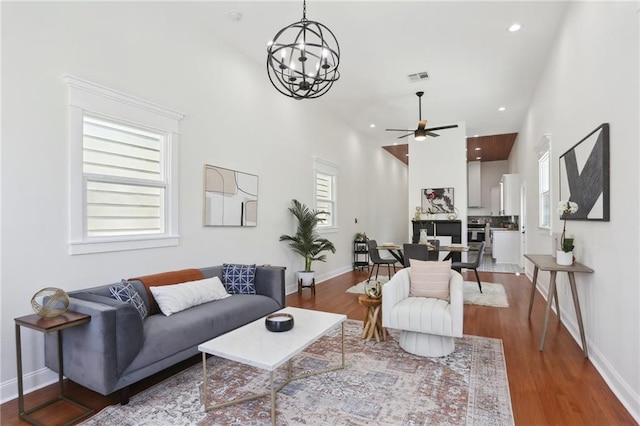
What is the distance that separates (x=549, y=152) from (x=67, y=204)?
570cm

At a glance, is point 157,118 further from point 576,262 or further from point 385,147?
point 385,147

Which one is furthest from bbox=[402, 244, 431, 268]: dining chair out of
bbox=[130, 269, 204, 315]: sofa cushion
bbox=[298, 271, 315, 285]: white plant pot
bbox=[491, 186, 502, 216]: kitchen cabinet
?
bbox=[491, 186, 502, 216]: kitchen cabinet

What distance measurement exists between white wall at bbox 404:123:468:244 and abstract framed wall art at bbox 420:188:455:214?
9cm

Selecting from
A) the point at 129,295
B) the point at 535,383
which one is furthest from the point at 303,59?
the point at 535,383

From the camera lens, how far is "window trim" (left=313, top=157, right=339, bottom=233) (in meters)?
6.56

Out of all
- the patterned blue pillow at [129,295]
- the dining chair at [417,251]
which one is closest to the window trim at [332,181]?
the dining chair at [417,251]

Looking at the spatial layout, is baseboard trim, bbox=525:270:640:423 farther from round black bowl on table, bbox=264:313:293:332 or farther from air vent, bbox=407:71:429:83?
air vent, bbox=407:71:429:83

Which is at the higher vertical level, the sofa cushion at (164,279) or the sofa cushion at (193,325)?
the sofa cushion at (164,279)

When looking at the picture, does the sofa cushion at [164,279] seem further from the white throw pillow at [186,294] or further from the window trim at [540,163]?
the window trim at [540,163]

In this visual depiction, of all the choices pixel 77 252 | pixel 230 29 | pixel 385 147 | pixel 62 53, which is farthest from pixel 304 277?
pixel 385 147

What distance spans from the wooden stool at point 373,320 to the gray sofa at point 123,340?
1.37 meters

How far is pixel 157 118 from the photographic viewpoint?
11.4 ft

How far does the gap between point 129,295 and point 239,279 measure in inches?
48.0

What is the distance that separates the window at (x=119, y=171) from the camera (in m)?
2.82
